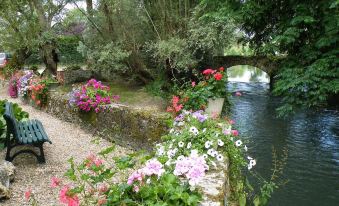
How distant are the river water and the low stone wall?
6.31 ft

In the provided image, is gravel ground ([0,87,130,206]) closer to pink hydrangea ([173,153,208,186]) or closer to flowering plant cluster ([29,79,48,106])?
flowering plant cluster ([29,79,48,106])

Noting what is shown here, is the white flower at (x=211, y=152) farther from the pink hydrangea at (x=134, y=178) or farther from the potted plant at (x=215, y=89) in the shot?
the potted plant at (x=215, y=89)

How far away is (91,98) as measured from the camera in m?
8.27

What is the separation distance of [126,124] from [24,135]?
2.08 meters

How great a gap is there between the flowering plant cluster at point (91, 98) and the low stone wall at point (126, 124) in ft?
0.65

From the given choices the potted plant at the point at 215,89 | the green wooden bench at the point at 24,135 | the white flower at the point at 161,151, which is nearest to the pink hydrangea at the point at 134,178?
the white flower at the point at 161,151

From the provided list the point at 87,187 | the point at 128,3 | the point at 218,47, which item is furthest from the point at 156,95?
the point at 87,187

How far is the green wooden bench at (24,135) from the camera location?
5672 mm

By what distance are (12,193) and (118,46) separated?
8.97 meters

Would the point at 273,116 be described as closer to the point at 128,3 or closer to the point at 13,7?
the point at 128,3

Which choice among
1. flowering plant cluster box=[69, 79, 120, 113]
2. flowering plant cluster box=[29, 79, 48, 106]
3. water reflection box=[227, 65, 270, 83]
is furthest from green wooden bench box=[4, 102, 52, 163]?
water reflection box=[227, 65, 270, 83]

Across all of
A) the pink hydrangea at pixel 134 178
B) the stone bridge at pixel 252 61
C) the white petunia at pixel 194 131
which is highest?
the pink hydrangea at pixel 134 178

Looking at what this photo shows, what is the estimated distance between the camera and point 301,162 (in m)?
9.67

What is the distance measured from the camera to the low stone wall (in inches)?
270
